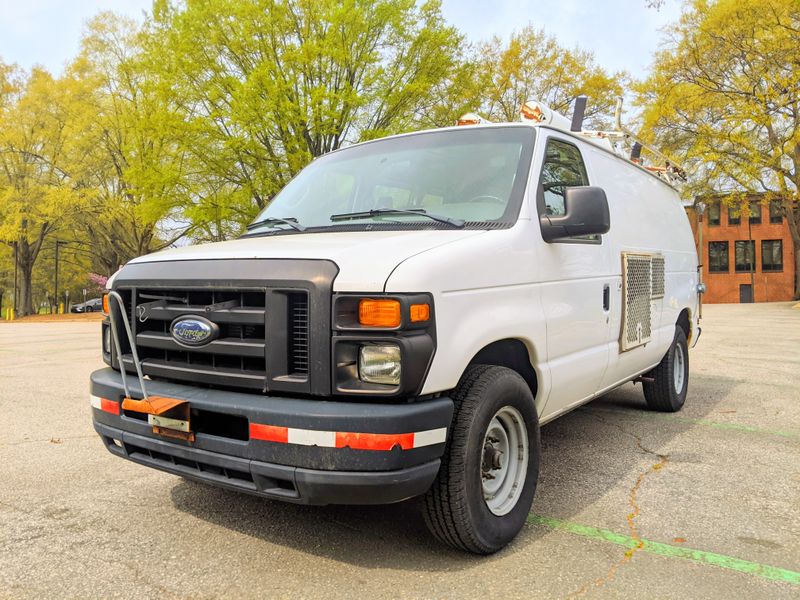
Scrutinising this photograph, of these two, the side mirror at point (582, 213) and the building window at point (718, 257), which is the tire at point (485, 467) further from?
the building window at point (718, 257)

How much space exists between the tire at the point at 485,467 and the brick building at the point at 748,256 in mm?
52294

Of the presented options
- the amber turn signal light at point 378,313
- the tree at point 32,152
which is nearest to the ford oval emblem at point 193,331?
the amber turn signal light at point 378,313

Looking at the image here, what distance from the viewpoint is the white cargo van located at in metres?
2.43

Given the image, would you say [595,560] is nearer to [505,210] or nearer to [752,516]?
[752,516]

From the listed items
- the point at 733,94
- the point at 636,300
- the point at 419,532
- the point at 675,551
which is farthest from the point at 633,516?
the point at 733,94

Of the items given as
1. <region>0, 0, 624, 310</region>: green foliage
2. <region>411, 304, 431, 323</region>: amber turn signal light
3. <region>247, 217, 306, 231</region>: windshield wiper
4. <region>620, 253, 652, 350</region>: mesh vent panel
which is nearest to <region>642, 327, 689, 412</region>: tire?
<region>620, 253, 652, 350</region>: mesh vent panel

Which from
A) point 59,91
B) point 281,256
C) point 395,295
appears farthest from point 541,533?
point 59,91

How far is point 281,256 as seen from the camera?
2.68m

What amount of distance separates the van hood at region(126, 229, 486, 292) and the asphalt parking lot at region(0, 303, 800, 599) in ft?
4.23

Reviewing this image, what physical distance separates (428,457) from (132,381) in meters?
1.55

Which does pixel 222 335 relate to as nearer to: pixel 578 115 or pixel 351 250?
pixel 351 250

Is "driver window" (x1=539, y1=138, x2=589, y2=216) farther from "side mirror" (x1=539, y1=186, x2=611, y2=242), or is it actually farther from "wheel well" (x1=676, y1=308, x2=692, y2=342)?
"wheel well" (x1=676, y1=308, x2=692, y2=342)

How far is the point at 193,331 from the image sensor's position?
2770 millimetres

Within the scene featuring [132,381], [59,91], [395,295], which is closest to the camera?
[395,295]
